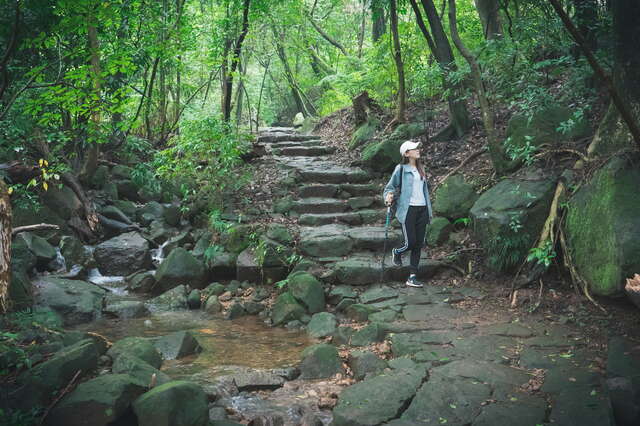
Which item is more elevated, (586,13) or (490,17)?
(490,17)

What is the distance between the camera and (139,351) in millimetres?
4684

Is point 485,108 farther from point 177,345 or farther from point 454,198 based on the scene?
point 177,345

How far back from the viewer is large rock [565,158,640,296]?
183 inches

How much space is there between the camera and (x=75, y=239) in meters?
8.71

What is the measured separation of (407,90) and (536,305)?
7.48 metres

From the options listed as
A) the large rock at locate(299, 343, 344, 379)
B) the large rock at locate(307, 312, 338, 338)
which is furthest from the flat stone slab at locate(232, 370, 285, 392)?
the large rock at locate(307, 312, 338, 338)

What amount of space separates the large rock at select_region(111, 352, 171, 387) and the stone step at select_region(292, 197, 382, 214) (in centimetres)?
523

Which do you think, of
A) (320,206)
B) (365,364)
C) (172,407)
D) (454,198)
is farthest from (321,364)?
(320,206)

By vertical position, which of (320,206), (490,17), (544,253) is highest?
(490,17)

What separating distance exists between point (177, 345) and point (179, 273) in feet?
8.77

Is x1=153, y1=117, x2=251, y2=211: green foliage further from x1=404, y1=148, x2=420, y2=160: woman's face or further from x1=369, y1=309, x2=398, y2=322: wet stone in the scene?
x1=369, y1=309, x2=398, y2=322: wet stone

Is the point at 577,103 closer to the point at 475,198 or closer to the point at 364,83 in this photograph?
the point at 475,198

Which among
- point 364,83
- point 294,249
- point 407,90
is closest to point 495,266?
point 294,249

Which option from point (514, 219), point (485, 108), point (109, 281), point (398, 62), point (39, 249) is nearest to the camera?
point (514, 219)
